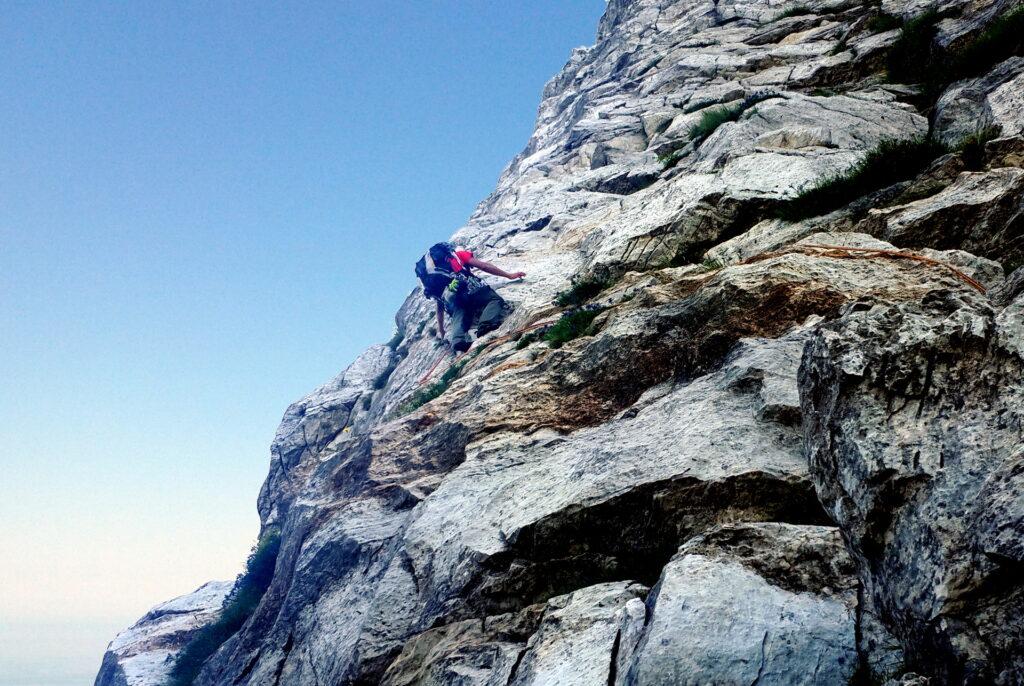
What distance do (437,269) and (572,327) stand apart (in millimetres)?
9043

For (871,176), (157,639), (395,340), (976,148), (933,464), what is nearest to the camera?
(933,464)

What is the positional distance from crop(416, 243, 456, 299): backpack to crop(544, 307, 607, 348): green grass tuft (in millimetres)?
8040

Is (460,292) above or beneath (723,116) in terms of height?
beneath

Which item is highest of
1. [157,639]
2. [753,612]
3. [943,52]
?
[943,52]

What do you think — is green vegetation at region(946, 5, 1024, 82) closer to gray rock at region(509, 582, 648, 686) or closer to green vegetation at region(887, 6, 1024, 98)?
green vegetation at region(887, 6, 1024, 98)

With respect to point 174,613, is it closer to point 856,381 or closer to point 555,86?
point 856,381

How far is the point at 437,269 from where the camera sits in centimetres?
2052

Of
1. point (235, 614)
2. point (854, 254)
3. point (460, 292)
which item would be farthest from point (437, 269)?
point (854, 254)

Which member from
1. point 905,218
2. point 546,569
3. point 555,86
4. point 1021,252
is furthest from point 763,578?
point 555,86

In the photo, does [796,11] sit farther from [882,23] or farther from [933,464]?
[933,464]

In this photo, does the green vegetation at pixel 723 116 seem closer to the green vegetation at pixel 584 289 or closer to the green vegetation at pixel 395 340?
the green vegetation at pixel 584 289

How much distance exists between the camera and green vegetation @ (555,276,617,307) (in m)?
14.2

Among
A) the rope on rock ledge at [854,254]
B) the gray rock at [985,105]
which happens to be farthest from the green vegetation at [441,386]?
the gray rock at [985,105]

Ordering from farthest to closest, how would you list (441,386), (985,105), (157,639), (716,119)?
(157,639)
(716,119)
(441,386)
(985,105)
